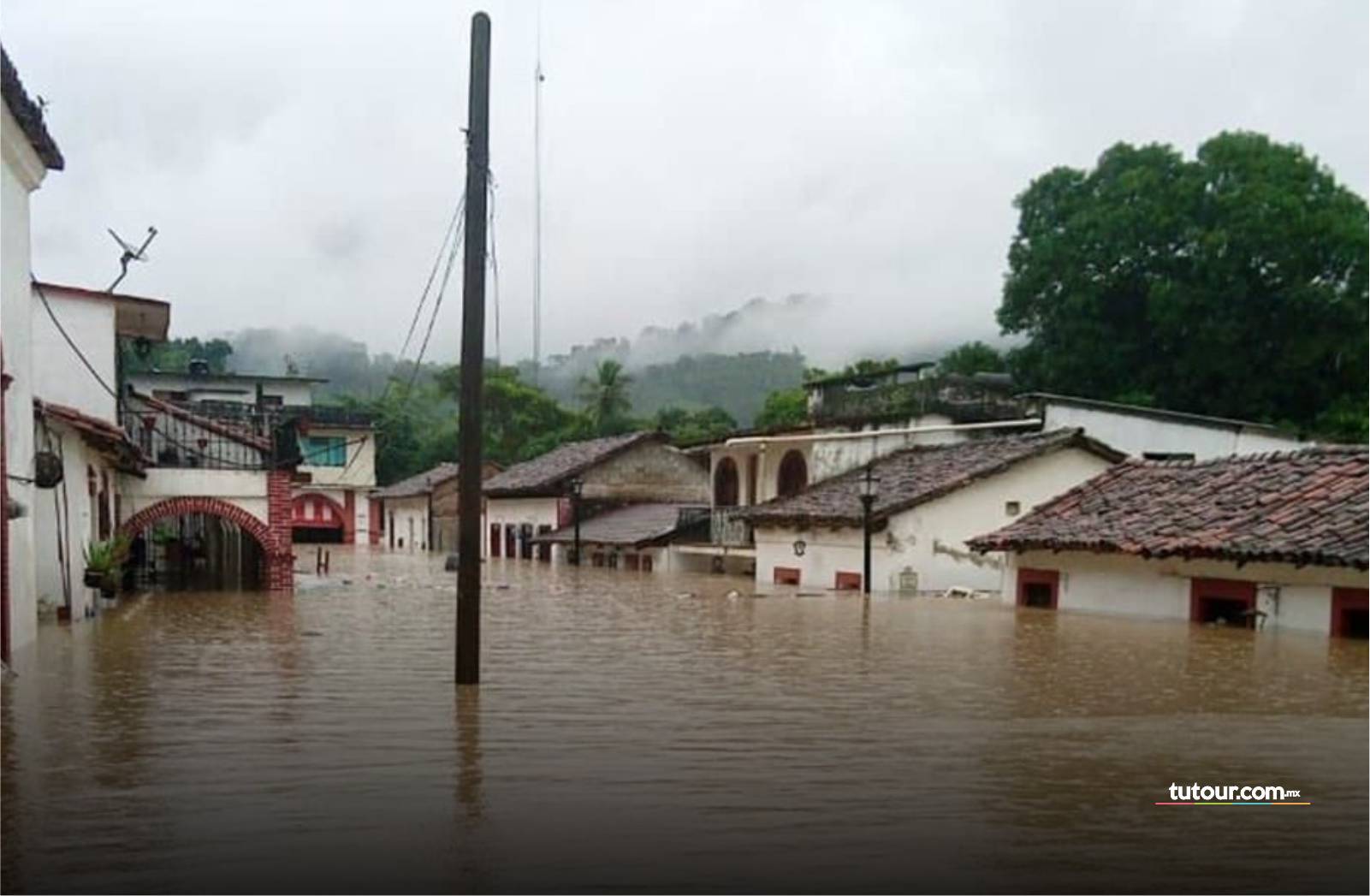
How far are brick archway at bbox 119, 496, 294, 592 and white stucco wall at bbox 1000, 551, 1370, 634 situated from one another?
42.4 feet

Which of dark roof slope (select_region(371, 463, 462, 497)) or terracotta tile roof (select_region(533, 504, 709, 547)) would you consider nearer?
terracotta tile roof (select_region(533, 504, 709, 547))

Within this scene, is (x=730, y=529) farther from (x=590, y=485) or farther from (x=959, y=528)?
(x=590, y=485)

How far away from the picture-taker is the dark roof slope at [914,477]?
29750mm

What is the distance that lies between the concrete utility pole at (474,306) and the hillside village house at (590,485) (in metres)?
36.5

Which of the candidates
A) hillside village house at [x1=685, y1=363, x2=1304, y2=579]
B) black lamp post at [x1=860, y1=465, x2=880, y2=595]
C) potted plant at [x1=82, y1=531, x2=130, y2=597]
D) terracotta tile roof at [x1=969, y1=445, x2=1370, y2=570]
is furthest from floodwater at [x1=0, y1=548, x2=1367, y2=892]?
hillside village house at [x1=685, y1=363, x2=1304, y2=579]

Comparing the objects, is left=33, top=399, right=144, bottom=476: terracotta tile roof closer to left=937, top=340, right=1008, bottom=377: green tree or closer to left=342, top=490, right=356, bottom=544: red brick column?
left=937, top=340, right=1008, bottom=377: green tree

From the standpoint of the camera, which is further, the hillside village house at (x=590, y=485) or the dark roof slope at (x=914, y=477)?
the hillside village house at (x=590, y=485)

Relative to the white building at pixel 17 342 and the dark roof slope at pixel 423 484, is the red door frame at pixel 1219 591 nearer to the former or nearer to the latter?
the white building at pixel 17 342

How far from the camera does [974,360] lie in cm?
4609

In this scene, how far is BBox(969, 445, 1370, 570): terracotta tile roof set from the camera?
17453 millimetres

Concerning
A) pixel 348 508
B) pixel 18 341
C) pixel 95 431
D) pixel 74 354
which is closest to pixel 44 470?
pixel 18 341

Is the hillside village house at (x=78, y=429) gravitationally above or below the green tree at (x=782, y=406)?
below

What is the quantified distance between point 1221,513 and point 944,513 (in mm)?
9891

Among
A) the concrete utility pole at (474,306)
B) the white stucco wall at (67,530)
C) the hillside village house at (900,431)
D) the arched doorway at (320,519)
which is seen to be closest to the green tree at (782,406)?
the hillside village house at (900,431)
